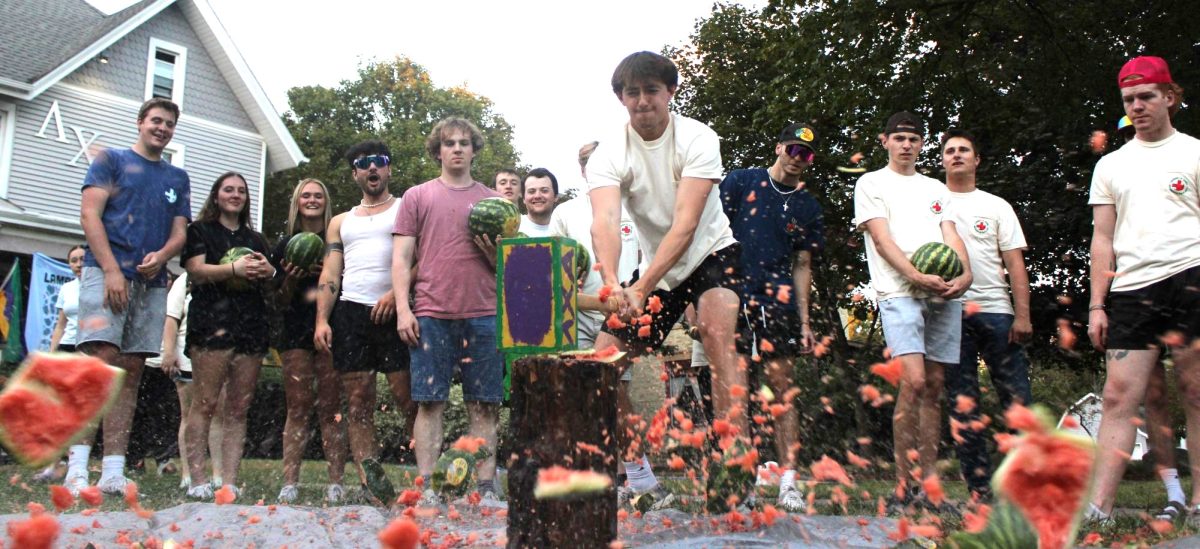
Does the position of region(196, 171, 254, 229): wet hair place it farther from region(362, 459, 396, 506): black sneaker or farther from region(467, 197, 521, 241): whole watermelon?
region(362, 459, 396, 506): black sneaker

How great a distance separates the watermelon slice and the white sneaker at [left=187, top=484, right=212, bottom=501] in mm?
3406

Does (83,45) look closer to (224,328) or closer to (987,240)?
(224,328)

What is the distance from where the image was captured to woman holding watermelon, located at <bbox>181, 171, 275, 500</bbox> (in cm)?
602

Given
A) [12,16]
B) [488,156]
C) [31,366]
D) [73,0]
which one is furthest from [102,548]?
[488,156]

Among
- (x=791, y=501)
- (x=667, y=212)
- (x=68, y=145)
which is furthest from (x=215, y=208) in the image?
(x=68, y=145)

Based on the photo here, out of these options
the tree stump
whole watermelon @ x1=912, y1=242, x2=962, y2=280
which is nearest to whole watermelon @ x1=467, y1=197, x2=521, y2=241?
whole watermelon @ x1=912, y1=242, x2=962, y2=280

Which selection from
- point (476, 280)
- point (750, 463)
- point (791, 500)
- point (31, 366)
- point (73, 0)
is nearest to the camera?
point (31, 366)

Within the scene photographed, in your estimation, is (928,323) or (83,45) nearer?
(928,323)

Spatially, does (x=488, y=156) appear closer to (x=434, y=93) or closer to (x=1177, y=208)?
(x=434, y=93)

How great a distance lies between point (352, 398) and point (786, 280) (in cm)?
272

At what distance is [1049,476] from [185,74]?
23362mm

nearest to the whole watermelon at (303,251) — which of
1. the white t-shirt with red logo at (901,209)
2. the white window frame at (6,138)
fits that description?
the white t-shirt with red logo at (901,209)

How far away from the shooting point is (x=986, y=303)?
18.9 ft

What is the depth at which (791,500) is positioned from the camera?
203 inches
